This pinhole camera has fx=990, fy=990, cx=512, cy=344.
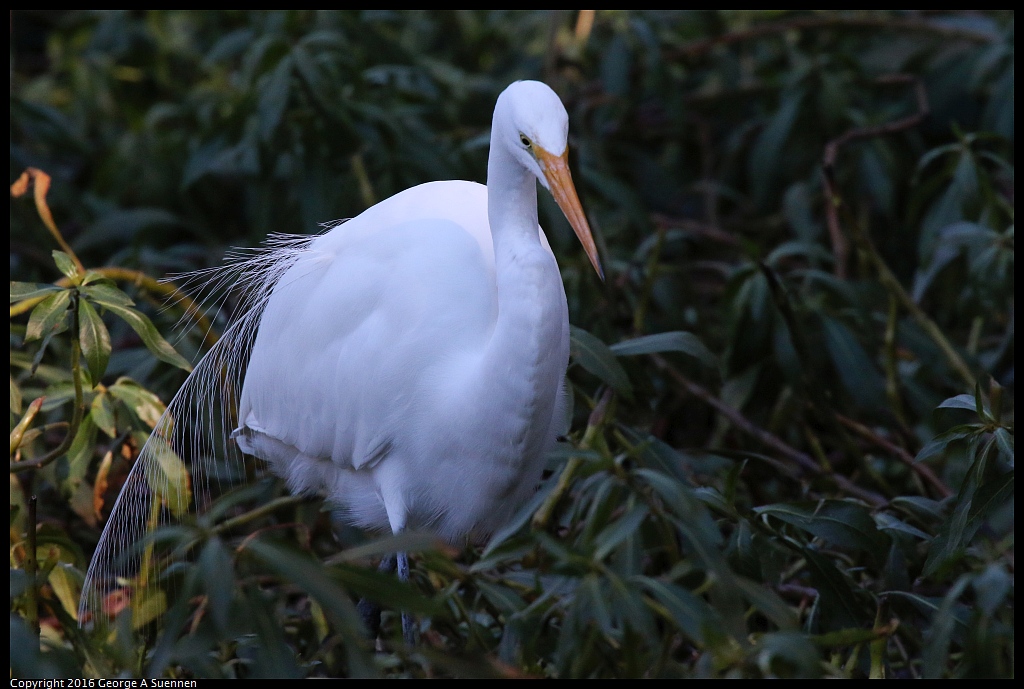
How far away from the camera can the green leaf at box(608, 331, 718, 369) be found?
67.1 inches

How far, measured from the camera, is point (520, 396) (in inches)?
54.1

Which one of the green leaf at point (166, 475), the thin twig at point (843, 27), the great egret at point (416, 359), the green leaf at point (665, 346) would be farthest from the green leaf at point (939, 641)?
the thin twig at point (843, 27)

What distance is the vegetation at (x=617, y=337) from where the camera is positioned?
1032 mm

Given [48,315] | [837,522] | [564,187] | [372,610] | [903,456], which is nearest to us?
[564,187]

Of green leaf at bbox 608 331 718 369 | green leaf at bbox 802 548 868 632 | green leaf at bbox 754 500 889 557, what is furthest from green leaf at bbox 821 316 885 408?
green leaf at bbox 802 548 868 632

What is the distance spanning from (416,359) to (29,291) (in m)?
0.57

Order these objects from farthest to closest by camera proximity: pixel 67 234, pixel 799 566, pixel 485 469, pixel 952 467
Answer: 1. pixel 67 234
2. pixel 952 467
3. pixel 799 566
4. pixel 485 469

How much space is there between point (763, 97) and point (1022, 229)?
1309 millimetres

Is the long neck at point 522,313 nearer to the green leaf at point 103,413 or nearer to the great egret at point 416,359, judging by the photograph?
the great egret at point 416,359

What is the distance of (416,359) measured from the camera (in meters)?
1.53

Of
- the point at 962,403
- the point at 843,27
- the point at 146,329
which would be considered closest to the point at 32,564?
the point at 146,329

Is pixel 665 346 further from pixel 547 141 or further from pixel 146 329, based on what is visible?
pixel 146 329

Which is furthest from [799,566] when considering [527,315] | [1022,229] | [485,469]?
[1022,229]

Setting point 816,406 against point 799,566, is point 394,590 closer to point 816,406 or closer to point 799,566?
point 799,566
